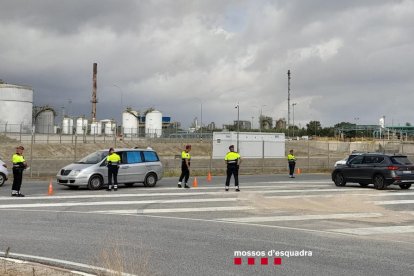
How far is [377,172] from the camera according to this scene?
66.3ft

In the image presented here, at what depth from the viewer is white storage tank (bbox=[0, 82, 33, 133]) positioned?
70875 millimetres

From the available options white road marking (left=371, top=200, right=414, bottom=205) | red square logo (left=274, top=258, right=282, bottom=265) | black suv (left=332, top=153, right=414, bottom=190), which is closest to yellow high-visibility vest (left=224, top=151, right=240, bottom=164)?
white road marking (left=371, top=200, right=414, bottom=205)

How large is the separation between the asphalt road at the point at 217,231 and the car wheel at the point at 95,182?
3.80 ft

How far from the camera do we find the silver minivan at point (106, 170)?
62.4 feet

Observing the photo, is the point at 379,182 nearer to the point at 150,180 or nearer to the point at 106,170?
the point at 150,180

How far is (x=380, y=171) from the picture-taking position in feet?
66.0

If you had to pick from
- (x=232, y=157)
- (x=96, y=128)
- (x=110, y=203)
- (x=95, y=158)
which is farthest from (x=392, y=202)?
(x=96, y=128)

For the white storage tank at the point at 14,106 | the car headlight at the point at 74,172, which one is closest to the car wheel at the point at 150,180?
the car headlight at the point at 74,172

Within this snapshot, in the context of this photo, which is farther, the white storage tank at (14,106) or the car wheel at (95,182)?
the white storage tank at (14,106)

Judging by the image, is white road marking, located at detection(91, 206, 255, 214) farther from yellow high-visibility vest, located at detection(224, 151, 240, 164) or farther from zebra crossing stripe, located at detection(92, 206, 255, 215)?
yellow high-visibility vest, located at detection(224, 151, 240, 164)

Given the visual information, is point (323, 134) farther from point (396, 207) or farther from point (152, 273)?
point (152, 273)

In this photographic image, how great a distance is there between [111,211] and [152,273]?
6991 millimetres

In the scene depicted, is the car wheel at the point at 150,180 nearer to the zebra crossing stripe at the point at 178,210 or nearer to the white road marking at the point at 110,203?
the white road marking at the point at 110,203

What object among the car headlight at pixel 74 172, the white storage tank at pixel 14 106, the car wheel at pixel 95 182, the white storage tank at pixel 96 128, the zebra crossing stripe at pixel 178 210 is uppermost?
the white storage tank at pixel 14 106
